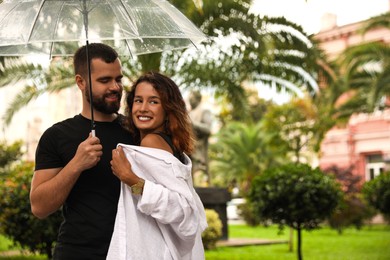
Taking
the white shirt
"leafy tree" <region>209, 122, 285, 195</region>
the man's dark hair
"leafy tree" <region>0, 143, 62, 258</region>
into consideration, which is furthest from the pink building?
the white shirt

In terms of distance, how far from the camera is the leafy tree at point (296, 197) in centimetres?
896

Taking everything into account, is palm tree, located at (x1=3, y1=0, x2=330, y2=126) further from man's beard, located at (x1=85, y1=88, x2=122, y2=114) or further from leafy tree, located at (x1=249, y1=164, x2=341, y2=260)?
man's beard, located at (x1=85, y1=88, x2=122, y2=114)

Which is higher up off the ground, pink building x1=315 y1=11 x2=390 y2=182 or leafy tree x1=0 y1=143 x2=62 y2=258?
pink building x1=315 y1=11 x2=390 y2=182

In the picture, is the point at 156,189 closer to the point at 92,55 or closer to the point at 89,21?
the point at 92,55

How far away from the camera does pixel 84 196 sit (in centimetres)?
296

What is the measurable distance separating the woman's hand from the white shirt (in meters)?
0.04

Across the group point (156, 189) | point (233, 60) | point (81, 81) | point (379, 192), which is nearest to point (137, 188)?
point (156, 189)

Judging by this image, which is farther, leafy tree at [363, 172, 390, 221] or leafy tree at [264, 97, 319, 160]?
leafy tree at [264, 97, 319, 160]

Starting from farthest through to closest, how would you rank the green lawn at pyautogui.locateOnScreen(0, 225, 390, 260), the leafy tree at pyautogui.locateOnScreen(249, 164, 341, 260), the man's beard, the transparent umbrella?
the green lawn at pyautogui.locateOnScreen(0, 225, 390, 260) → the leafy tree at pyautogui.locateOnScreen(249, 164, 341, 260) → the transparent umbrella → the man's beard

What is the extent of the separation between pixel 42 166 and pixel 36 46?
121cm

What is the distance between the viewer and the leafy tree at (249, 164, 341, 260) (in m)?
8.96

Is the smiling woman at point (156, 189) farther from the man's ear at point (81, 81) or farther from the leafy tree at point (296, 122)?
the leafy tree at point (296, 122)

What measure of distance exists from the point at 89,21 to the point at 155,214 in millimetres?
1429

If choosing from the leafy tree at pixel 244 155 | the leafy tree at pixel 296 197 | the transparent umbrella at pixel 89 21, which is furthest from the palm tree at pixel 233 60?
the leafy tree at pixel 244 155
